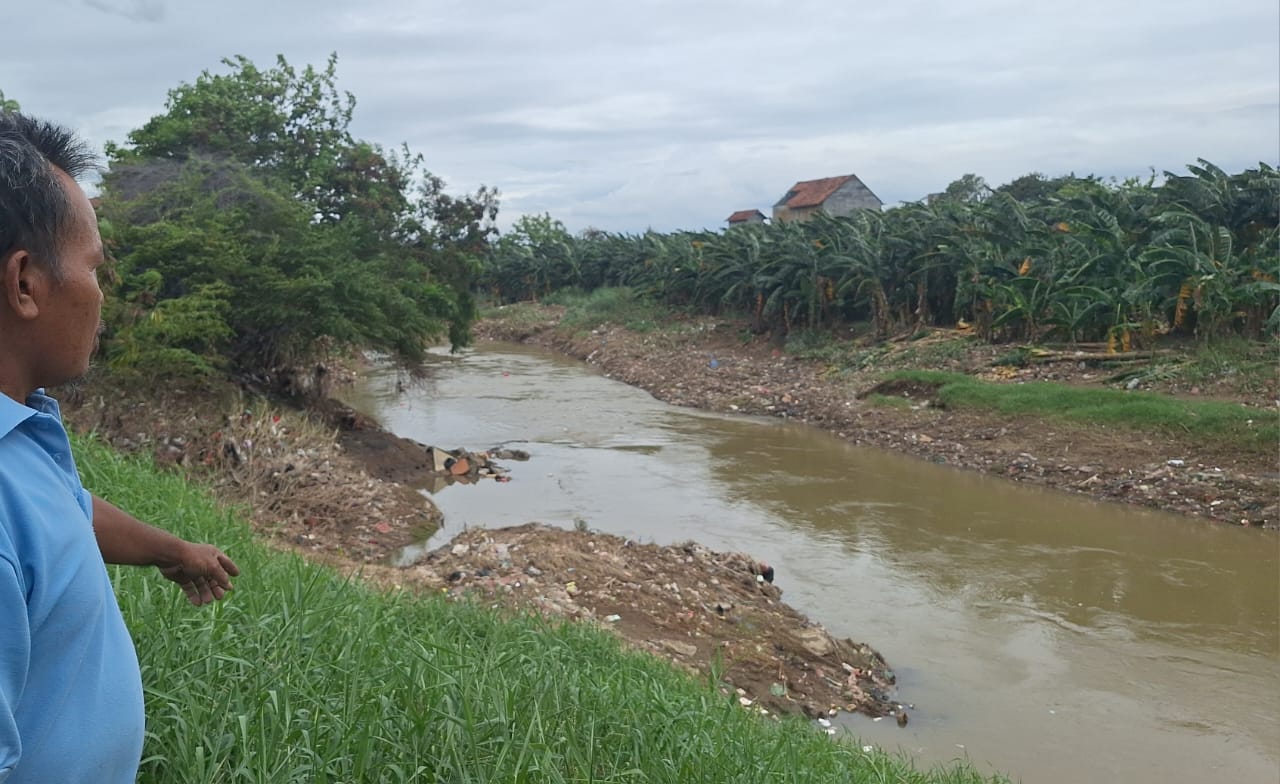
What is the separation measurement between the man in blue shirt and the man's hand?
468 mm

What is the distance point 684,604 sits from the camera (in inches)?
283

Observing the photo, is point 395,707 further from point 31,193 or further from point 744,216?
point 744,216

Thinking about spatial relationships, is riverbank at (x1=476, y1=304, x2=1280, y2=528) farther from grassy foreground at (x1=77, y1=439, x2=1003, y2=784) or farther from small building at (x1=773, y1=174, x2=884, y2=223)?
small building at (x1=773, y1=174, x2=884, y2=223)

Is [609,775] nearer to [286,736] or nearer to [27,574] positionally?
[286,736]

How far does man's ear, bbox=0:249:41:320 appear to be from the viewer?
4.20 feet

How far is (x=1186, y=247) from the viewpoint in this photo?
1555 centimetres

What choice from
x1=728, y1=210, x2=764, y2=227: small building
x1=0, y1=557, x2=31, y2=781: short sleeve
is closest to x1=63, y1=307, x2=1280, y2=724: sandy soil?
x1=0, y1=557, x2=31, y2=781: short sleeve

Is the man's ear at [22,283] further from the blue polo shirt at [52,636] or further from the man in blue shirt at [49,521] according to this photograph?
the blue polo shirt at [52,636]

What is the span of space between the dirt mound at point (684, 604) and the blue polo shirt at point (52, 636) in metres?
4.54

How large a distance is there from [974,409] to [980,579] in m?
6.48

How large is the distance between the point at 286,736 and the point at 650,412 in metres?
16.1

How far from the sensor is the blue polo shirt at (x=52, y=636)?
1.16 metres

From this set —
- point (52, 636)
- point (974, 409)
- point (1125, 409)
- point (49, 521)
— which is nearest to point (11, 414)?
point (49, 521)

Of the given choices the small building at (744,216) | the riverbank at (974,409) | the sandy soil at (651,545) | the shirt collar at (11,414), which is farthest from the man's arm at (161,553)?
the small building at (744,216)
